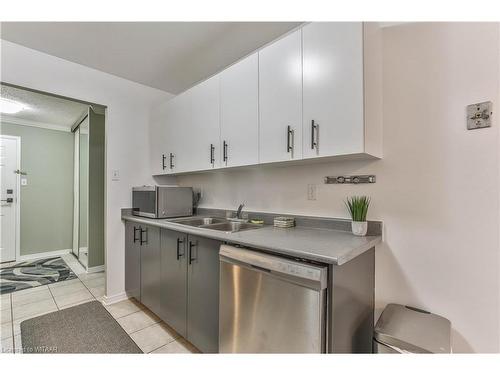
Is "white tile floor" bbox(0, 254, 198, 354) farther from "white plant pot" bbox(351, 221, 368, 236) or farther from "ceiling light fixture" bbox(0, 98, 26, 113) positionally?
"ceiling light fixture" bbox(0, 98, 26, 113)

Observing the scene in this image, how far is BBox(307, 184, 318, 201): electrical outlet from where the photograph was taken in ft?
5.69

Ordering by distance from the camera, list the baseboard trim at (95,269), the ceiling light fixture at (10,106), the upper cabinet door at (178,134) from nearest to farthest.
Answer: the upper cabinet door at (178,134)
the ceiling light fixture at (10,106)
the baseboard trim at (95,269)

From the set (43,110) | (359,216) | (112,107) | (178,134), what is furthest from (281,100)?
(43,110)

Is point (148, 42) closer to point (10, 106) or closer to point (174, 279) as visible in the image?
point (174, 279)

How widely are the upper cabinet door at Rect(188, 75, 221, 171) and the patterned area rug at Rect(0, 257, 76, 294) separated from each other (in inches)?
100

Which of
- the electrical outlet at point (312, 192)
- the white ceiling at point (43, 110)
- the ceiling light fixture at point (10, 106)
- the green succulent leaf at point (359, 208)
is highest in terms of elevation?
the white ceiling at point (43, 110)

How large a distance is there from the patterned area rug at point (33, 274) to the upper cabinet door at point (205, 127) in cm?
254

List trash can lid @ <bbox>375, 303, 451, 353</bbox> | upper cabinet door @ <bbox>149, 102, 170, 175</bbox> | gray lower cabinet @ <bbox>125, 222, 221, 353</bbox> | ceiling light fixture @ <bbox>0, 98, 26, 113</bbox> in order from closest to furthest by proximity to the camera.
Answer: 1. trash can lid @ <bbox>375, 303, 451, 353</bbox>
2. gray lower cabinet @ <bbox>125, 222, 221, 353</bbox>
3. upper cabinet door @ <bbox>149, 102, 170, 175</bbox>
4. ceiling light fixture @ <bbox>0, 98, 26, 113</bbox>

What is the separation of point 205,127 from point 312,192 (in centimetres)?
110

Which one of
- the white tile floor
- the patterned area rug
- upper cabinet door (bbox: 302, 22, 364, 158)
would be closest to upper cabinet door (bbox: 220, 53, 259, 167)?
upper cabinet door (bbox: 302, 22, 364, 158)

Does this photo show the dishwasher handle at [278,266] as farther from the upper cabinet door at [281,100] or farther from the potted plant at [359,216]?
the upper cabinet door at [281,100]

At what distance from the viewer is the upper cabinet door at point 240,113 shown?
1682 millimetres

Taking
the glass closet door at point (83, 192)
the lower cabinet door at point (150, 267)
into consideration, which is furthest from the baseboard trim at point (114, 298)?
the glass closet door at point (83, 192)
